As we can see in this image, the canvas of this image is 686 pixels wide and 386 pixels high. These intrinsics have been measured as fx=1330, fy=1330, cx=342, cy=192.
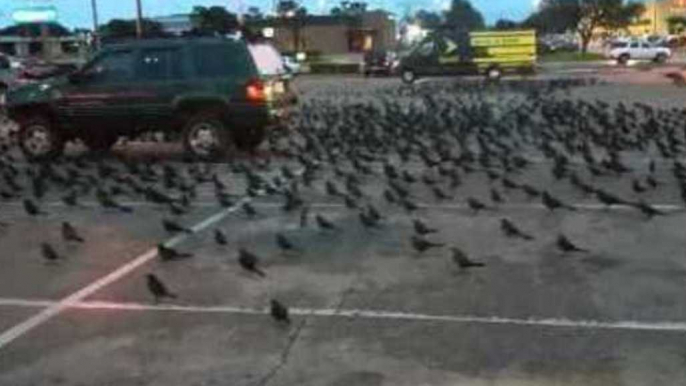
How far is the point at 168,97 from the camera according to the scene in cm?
1966

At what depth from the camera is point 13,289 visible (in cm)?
978

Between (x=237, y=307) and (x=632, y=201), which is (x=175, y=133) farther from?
(x=237, y=307)

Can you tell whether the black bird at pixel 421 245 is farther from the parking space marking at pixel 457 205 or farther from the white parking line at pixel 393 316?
the parking space marking at pixel 457 205

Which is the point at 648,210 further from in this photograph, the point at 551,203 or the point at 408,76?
the point at 408,76

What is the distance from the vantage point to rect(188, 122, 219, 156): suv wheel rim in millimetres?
19453

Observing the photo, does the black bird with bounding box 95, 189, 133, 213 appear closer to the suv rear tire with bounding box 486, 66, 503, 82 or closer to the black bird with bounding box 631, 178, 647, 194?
the black bird with bounding box 631, 178, 647, 194

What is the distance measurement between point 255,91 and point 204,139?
3.40ft

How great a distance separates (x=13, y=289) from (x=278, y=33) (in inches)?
3707

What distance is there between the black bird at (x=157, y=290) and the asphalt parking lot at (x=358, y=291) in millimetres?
114

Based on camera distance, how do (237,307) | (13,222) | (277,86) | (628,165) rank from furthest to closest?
1. (277,86)
2. (628,165)
3. (13,222)
4. (237,307)

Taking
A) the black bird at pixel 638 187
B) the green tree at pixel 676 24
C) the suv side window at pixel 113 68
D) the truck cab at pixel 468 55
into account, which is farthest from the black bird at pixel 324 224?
the green tree at pixel 676 24

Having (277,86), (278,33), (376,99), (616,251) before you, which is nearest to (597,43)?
(278,33)

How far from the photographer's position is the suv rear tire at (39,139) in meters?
20.2

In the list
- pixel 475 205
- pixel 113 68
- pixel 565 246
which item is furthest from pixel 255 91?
pixel 565 246
